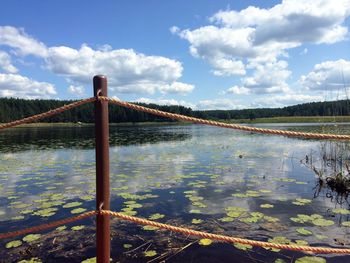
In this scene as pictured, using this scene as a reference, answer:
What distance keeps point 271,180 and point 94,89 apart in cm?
1127

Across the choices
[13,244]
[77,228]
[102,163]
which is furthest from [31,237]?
[102,163]

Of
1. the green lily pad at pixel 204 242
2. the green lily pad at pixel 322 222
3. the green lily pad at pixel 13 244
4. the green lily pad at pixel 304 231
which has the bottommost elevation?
the green lily pad at pixel 204 242

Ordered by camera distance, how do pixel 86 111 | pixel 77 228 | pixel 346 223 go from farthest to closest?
pixel 86 111 → pixel 346 223 → pixel 77 228

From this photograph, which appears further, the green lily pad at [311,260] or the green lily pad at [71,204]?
the green lily pad at [71,204]

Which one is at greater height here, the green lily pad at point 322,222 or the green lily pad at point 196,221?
the green lily pad at point 196,221

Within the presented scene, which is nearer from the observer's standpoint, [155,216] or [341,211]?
[155,216]

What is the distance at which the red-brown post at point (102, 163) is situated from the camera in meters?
3.03

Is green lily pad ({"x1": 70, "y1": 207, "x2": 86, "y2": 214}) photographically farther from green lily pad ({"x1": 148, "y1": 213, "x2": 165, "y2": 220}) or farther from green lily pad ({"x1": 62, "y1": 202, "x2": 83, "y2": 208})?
green lily pad ({"x1": 148, "y1": 213, "x2": 165, "y2": 220})

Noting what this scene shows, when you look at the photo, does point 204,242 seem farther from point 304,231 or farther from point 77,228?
point 77,228

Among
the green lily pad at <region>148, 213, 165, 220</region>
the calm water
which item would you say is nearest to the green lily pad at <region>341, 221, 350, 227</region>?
the calm water

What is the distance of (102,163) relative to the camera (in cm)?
307

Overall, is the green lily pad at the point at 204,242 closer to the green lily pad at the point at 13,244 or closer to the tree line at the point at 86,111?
the green lily pad at the point at 13,244

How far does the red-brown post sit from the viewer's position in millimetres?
3033

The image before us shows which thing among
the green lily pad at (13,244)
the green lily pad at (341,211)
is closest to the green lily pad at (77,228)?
the green lily pad at (13,244)
